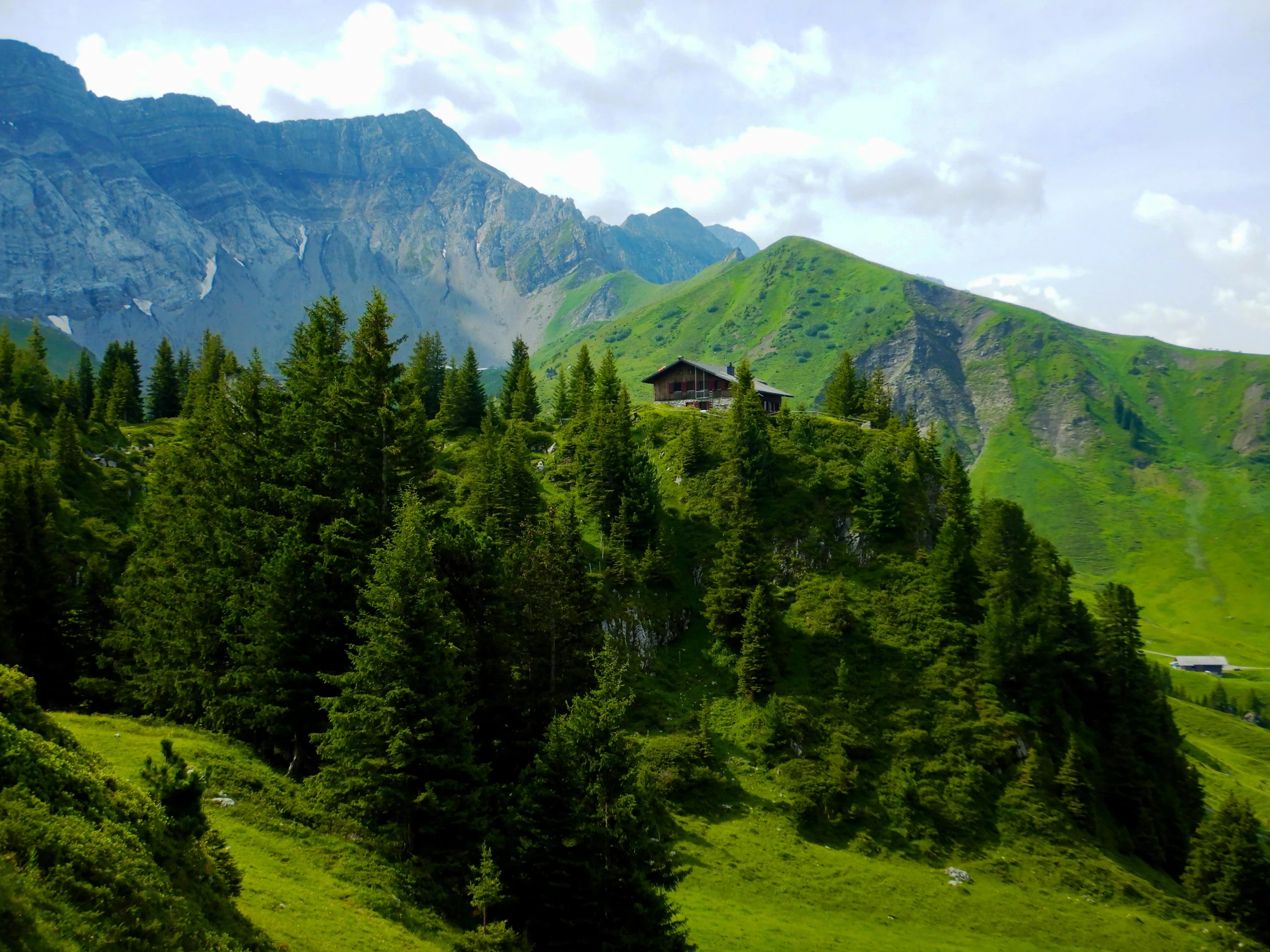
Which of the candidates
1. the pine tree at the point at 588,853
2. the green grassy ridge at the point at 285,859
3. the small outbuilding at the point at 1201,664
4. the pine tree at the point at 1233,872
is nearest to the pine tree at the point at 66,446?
the green grassy ridge at the point at 285,859

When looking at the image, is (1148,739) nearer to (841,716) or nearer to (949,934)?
(841,716)

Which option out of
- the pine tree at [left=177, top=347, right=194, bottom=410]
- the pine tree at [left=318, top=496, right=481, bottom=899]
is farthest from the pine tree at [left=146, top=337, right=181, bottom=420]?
the pine tree at [left=318, top=496, right=481, bottom=899]

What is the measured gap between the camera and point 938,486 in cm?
7662

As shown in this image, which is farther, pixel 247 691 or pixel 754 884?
pixel 754 884

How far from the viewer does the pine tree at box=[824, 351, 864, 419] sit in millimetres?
98000

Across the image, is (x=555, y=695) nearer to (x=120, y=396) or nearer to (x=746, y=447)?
(x=746, y=447)

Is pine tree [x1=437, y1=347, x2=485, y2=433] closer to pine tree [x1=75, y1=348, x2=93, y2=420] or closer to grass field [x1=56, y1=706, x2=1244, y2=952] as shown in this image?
pine tree [x1=75, y1=348, x2=93, y2=420]

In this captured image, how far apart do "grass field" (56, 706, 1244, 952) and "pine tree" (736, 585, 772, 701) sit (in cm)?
747

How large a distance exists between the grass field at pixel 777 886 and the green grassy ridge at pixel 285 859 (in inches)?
3.0

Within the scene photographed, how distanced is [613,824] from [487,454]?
47099 millimetres

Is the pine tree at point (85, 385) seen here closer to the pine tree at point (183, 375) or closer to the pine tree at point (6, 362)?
the pine tree at point (6, 362)

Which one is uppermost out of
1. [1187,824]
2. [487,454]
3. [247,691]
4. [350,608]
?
[487,454]

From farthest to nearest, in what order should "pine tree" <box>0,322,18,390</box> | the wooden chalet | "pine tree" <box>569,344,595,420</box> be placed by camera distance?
1. the wooden chalet
2. "pine tree" <box>0,322,18,390</box>
3. "pine tree" <box>569,344,595,420</box>

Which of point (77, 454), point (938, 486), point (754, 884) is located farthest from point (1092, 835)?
point (77, 454)
